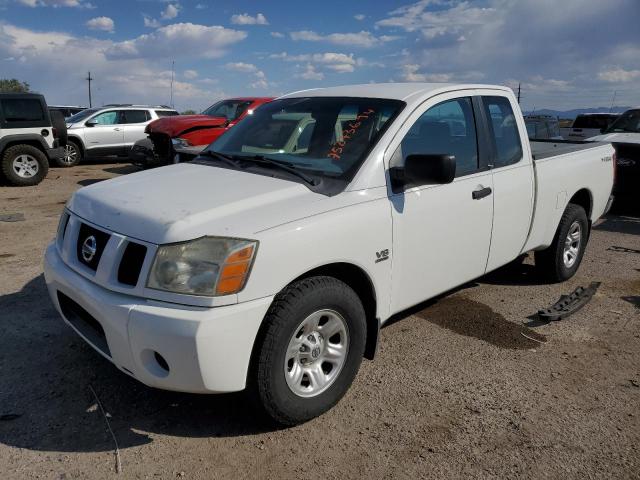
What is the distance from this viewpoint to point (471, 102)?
3941 millimetres

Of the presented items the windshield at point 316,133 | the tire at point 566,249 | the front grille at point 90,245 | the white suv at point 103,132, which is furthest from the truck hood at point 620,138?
the white suv at point 103,132

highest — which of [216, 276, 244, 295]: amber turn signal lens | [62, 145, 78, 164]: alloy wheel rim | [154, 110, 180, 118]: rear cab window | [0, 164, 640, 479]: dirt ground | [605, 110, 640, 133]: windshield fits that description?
[154, 110, 180, 118]: rear cab window

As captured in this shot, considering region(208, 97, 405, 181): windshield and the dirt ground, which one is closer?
the dirt ground

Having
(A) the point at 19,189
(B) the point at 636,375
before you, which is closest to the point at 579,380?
→ (B) the point at 636,375

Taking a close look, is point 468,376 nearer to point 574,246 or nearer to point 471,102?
point 471,102

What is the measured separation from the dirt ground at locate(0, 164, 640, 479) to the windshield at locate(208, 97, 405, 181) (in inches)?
54.7

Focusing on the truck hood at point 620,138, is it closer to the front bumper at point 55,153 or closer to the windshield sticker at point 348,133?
the windshield sticker at point 348,133

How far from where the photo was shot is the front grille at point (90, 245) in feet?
9.02

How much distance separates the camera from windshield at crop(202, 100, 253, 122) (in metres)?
11.9

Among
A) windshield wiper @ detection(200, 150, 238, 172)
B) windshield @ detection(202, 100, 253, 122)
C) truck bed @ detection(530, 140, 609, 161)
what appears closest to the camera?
windshield wiper @ detection(200, 150, 238, 172)

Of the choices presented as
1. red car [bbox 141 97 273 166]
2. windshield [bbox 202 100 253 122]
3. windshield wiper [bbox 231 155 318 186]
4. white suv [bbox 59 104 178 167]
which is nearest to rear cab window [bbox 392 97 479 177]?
windshield wiper [bbox 231 155 318 186]

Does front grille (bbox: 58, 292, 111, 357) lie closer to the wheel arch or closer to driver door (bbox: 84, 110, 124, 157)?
the wheel arch

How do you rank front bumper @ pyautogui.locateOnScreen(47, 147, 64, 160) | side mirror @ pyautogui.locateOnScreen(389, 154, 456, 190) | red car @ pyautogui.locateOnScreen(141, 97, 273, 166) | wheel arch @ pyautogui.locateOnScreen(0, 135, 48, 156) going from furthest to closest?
front bumper @ pyautogui.locateOnScreen(47, 147, 64, 160)
wheel arch @ pyautogui.locateOnScreen(0, 135, 48, 156)
red car @ pyautogui.locateOnScreen(141, 97, 273, 166)
side mirror @ pyautogui.locateOnScreen(389, 154, 456, 190)

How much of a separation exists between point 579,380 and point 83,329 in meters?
3.05
